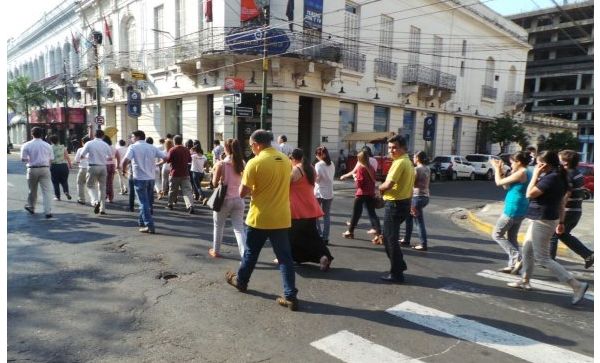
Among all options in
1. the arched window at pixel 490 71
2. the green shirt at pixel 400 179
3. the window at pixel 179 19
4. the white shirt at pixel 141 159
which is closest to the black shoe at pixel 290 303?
the green shirt at pixel 400 179

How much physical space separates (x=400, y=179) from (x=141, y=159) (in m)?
4.74

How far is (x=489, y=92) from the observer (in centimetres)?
3162

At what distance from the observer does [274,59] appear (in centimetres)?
1702

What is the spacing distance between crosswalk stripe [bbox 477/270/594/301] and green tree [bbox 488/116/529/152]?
2836 centimetres

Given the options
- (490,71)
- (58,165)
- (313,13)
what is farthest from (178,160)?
(490,71)

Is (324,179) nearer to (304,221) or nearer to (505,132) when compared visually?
(304,221)

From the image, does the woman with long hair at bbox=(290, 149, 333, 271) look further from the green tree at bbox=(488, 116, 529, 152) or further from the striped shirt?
the green tree at bbox=(488, 116, 529, 152)

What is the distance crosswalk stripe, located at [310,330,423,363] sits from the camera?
328 centimetres

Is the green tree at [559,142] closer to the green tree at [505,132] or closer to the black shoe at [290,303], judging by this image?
the green tree at [505,132]

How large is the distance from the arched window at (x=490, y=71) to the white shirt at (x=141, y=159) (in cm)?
3033

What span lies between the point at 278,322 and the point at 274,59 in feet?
48.1

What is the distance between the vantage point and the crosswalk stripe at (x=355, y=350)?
129 inches

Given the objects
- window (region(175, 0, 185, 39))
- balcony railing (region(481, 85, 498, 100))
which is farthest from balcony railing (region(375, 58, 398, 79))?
balcony railing (region(481, 85, 498, 100))

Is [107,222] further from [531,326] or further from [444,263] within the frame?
[531,326]
